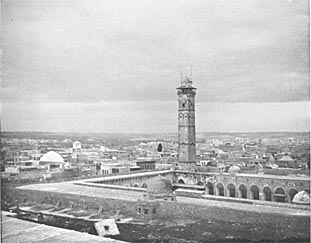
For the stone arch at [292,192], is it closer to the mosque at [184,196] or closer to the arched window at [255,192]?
the mosque at [184,196]

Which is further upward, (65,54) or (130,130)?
(65,54)

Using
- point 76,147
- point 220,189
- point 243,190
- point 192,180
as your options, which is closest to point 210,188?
point 220,189

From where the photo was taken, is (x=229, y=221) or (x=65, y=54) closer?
(x=229, y=221)

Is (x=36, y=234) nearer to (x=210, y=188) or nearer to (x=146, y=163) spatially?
(x=146, y=163)

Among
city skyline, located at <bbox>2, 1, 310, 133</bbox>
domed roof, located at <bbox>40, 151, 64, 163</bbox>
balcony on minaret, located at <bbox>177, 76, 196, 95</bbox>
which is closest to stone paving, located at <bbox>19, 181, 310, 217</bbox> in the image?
domed roof, located at <bbox>40, 151, 64, 163</bbox>

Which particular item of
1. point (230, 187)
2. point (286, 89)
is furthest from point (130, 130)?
point (286, 89)

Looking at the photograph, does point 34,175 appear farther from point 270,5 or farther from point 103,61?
point 270,5

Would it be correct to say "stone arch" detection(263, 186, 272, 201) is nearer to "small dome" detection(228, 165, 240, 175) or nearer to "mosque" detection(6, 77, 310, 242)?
"mosque" detection(6, 77, 310, 242)

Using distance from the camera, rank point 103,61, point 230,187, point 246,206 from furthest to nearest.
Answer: point 103,61 → point 230,187 → point 246,206
